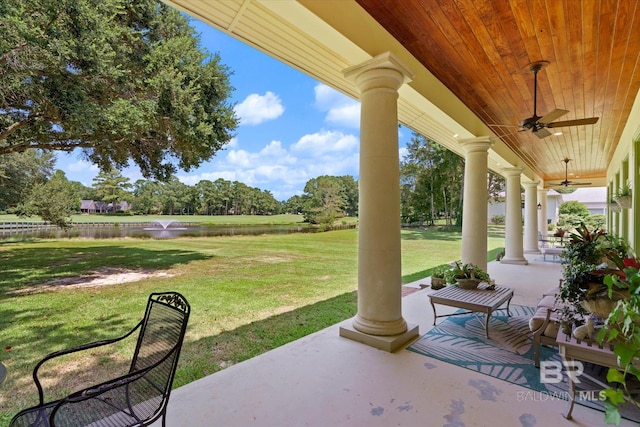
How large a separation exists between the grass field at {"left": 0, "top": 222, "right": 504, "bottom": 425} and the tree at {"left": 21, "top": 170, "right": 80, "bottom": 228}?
1.99m

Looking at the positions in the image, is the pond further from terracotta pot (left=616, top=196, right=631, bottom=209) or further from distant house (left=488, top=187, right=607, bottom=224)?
terracotta pot (left=616, top=196, right=631, bottom=209)

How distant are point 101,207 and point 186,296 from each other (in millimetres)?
19378

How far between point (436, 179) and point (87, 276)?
24362mm

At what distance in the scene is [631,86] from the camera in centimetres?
→ 417

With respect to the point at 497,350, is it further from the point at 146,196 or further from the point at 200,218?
the point at 200,218

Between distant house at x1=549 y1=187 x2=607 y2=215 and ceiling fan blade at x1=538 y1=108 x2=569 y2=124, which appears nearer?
ceiling fan blade at x1=538 y1=108 x2=569 y2=124

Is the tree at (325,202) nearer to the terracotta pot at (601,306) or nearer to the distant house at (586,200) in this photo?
the distant house at (586,200)

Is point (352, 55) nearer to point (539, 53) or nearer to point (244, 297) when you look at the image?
point (539, 53)

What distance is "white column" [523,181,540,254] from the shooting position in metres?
11.4

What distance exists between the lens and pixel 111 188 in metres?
20.7

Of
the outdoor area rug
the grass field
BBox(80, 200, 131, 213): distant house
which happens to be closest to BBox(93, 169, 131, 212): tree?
BBox(80, 200, 131, 213): distant house

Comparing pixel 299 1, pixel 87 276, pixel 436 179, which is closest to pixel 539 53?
pixel 299 1

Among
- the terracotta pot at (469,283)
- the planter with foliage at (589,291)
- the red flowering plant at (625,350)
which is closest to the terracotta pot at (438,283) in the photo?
the terracotta pot at (469,283)

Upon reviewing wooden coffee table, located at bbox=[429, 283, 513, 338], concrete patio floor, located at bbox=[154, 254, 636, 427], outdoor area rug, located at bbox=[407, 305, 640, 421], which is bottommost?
concrete patio floor, located at bbox=[154, 254, 636, 427]
